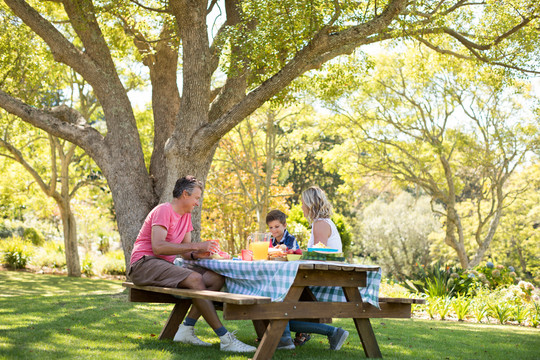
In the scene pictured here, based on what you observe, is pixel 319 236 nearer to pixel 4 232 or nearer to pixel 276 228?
pixel 276 228

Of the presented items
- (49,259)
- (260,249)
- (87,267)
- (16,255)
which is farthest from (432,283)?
(16,255)

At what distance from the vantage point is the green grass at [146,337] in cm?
418

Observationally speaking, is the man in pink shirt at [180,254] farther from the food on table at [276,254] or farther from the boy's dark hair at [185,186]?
the food on table at [276,254]

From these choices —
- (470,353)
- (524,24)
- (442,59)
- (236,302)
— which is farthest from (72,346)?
(442,59)

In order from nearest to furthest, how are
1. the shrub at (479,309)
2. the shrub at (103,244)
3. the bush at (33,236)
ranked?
the shrub at (479,309)
the bush at (33,236)
the shrub at (103,244)

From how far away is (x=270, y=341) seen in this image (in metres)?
3.54

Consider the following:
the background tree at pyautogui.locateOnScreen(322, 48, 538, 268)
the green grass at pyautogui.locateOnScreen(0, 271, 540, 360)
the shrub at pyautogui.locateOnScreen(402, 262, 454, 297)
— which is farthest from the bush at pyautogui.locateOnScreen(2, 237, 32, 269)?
the shrub at pyautogui.locateOnScreen(402, 262, 454, 297)

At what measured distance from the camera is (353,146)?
18.9 meters

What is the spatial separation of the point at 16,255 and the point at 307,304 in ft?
56.3

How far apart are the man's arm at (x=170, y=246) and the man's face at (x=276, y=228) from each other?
2.81 feet

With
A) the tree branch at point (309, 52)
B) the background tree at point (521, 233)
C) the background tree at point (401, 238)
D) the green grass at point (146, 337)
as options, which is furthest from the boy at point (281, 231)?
the background tree at point (401, 238)

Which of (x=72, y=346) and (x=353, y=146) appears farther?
(x=353, y=146)

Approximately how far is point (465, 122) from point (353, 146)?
4.22m

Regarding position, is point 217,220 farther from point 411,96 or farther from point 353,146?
point 411,96
